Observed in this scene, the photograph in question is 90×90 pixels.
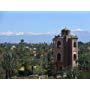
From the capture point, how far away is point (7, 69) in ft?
513

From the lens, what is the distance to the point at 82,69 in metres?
156

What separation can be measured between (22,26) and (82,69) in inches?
26.3

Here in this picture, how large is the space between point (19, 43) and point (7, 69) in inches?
10.0

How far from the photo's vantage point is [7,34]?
156 meters

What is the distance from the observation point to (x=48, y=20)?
156375 millimetres

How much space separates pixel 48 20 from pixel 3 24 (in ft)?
1.32

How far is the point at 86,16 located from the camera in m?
156
